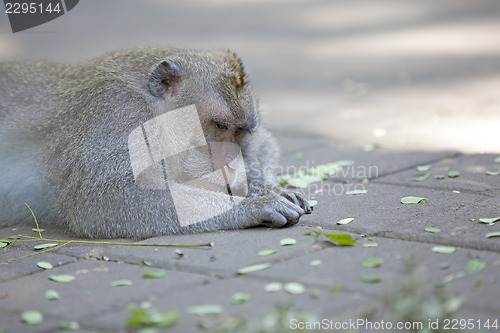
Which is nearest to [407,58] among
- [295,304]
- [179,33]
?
[179,33]

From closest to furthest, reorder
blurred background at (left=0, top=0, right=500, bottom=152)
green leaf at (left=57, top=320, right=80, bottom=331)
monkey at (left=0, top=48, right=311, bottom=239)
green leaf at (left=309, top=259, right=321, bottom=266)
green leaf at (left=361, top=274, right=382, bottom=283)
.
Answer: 1. green leaf at (left=57, top=320, right=80, bottom=331)
2. green leaf at (left=361, top=274, right=382, bottom=283)
3. green leaf at (left=309, top=259, right=321, bottom=266)
4. monkey at (left=0, top=48, right=311, bottom=239)
5. blurred background at (left=0, top=0, right=500, bottom=152)

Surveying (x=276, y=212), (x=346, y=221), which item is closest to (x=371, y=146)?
(x=346, y=221)

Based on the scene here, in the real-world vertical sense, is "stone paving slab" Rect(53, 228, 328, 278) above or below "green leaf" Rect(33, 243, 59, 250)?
below

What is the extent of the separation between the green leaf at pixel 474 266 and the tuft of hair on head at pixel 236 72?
202 centimetres

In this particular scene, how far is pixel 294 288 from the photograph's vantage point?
410 centimetres

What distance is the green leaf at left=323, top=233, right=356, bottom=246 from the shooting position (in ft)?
15.8

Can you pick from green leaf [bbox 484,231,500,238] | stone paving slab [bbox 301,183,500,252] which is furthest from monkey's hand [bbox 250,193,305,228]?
green leaf [bbox 484,231,500,238]

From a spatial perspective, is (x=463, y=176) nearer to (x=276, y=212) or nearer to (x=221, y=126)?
(x=276, y=212)

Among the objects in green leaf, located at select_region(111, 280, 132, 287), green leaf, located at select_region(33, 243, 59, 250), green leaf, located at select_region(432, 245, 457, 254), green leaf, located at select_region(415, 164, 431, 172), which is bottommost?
green leaf, located at select_region(432, 245, 457, 254)

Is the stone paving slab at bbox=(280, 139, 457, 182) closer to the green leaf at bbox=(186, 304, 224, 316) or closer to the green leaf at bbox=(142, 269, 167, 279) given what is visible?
the green leaf at bbox=(142, 269, 167, 279)

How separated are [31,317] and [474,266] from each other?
6.83ft

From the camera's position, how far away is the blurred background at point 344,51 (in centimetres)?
851

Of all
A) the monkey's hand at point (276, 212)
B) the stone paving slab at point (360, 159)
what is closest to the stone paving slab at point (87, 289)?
the monkey's hand at point (276, 212)

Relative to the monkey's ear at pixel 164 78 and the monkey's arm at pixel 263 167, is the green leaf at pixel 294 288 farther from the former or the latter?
the monkey's ear at pixel 164 78
